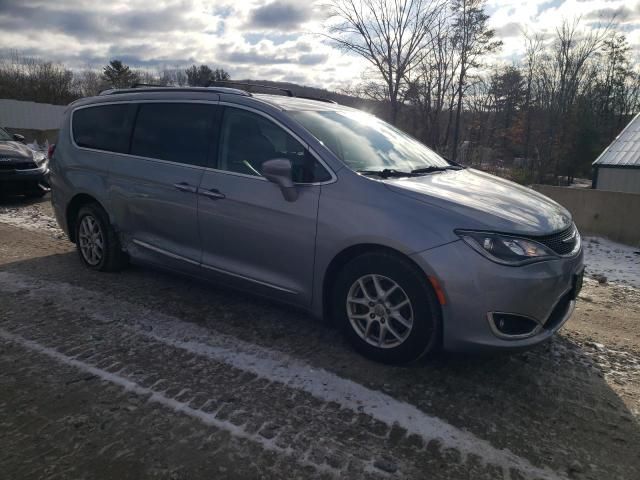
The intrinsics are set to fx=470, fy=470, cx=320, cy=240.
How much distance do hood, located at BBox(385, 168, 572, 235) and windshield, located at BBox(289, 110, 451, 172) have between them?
30 centimetres

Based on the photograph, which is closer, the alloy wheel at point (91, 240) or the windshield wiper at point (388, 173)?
the windshield wiper at point (388, 173)

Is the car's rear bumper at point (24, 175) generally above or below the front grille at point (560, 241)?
below

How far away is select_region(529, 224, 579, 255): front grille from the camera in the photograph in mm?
3002

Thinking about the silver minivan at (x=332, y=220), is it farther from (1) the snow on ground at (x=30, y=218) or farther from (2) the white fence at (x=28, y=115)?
(2) the white fence at (x=28, y=115)

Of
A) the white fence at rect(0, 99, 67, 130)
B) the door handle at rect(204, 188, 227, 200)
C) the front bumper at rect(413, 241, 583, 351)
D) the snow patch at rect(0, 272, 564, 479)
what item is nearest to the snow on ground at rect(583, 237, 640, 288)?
the front bumper at rect(413, 241, 583, 351)

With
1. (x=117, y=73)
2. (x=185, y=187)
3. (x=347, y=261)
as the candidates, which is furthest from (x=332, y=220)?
(x=117, y=73)

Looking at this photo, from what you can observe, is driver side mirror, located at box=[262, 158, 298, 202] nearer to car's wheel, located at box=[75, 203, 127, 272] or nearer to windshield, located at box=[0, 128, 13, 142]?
car's wheel, located at box=[75, 203, 127, 272]

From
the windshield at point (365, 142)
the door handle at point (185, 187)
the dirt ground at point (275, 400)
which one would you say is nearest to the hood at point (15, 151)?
the dirt ground at point (275, 400)

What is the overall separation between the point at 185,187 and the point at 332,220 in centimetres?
147

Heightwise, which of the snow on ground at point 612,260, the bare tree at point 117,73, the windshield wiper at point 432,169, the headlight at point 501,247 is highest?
the bare tree at point 117,73

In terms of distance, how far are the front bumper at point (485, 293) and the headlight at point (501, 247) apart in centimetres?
4

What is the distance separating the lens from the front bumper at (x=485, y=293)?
9.18 ft

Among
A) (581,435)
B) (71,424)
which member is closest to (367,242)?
(581,435)

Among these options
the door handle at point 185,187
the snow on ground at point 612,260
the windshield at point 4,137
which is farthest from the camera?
the windshield at point 4,137
